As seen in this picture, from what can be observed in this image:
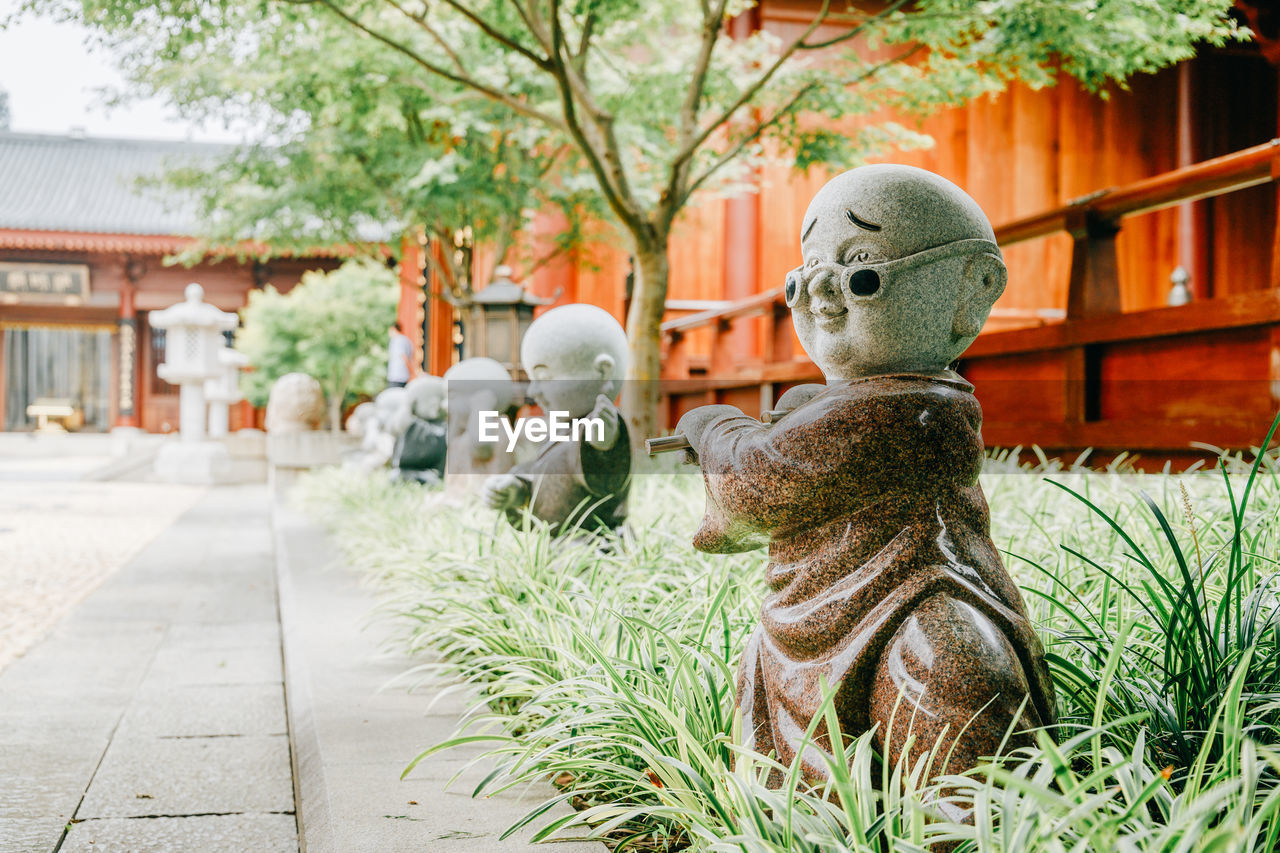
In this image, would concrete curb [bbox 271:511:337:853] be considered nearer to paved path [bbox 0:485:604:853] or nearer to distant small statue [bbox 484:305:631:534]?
paved path [bbox 0:485:604:853]

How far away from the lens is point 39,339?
25094mm

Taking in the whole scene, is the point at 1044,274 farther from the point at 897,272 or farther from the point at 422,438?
the point at 897,272

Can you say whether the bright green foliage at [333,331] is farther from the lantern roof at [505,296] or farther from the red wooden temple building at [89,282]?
the lantern roof at [505,296]

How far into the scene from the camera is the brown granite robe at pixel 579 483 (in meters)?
3.37

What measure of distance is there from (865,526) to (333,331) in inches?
666

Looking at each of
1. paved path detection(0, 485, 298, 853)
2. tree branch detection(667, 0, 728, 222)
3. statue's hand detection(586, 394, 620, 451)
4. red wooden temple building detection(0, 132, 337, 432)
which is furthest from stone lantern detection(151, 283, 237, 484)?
statue's hand detection(586, 394, 620, 451)

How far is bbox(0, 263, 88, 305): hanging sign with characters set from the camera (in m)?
21.0

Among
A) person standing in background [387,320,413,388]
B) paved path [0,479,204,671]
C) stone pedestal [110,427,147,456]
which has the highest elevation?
person standing in background [387,320,413,388]

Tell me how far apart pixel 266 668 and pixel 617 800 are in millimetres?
2477

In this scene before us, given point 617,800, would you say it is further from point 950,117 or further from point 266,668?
point 950,117

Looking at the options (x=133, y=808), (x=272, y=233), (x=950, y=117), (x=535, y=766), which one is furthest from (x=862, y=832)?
(x=950, y=117)

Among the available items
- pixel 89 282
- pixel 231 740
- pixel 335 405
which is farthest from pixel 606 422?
pixel 89 282

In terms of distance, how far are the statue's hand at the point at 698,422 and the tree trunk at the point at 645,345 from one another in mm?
4050

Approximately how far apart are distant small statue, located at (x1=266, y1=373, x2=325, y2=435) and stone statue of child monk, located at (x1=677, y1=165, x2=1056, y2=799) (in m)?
13.5
